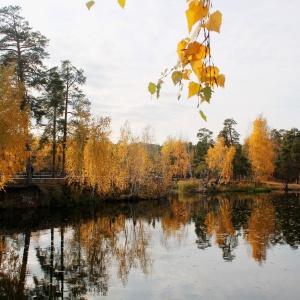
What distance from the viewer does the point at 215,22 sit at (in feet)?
3.67

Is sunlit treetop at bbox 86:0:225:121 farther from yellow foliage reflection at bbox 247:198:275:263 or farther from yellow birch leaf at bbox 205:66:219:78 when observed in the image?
yellow foliage reflection at bbox 247:198:275:263

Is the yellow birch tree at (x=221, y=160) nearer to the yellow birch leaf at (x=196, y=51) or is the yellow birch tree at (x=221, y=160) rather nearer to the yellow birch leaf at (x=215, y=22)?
the yellow birch leaf at (x=196, y=51)

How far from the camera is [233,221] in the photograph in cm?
1962

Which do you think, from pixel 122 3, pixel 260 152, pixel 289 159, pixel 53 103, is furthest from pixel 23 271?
pixel 289 159

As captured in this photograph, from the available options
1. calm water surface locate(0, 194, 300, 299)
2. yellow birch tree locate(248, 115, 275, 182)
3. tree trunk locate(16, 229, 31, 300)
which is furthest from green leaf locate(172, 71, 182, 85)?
yellow birch tree locate(248, 115, 275, 182)

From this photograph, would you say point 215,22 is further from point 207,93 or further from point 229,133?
point 229,133

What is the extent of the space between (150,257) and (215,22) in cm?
1179

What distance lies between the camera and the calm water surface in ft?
29.0

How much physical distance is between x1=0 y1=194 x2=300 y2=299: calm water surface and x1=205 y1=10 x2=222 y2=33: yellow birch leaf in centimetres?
832

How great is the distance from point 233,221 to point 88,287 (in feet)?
40.9

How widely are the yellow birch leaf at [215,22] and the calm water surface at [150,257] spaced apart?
8.32 meters

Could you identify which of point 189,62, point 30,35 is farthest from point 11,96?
point 189,62

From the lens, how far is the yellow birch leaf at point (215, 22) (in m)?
1.12

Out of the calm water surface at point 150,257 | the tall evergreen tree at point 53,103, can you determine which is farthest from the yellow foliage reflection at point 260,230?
the tall evergreen tree at point 53,103
